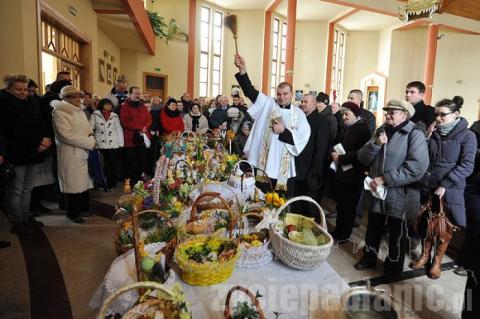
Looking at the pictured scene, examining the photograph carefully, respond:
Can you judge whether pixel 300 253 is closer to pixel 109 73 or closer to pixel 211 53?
pixel 109 73

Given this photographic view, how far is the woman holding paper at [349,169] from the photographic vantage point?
335cm

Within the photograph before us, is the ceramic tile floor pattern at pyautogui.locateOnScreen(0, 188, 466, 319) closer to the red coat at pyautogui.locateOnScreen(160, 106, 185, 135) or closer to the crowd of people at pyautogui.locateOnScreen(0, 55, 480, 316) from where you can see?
the crowd of people at pyautogui.locateOnScreen(0, 55, 480, 316)

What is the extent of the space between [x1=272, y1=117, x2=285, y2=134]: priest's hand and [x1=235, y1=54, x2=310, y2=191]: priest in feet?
0.11

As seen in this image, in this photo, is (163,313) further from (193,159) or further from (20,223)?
(20,223)

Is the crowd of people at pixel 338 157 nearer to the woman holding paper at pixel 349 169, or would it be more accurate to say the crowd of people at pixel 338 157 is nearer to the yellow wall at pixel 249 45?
the woman holding paper at pixel 349 169

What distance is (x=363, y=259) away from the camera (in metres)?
3.05

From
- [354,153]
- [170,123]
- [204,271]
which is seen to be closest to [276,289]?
[204,271]

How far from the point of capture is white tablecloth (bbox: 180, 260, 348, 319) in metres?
1.19

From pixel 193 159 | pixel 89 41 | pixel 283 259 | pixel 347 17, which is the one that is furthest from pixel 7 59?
pixel 347 17

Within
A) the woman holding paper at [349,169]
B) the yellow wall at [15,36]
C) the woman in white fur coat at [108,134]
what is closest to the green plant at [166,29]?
the woman in white fur coat at [108,134]

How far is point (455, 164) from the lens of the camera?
2.81 meters

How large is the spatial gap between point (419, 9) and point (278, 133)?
9.63 metres

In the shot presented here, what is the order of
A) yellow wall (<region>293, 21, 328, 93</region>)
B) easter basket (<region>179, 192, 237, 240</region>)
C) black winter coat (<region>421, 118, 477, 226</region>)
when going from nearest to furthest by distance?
easter basket (<region>179, 192, 237, 240</region>), black winter coat (<region>421, 118, 477, 226</region>), yellow wall (<region>293, 21, 328, 93</region>)

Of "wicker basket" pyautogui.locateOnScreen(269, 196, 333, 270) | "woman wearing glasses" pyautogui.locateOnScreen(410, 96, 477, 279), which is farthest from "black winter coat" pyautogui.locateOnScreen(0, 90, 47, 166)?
"woman wearing glasses" pyautogui.locateOnScreen(410, 96, 477, 279)
